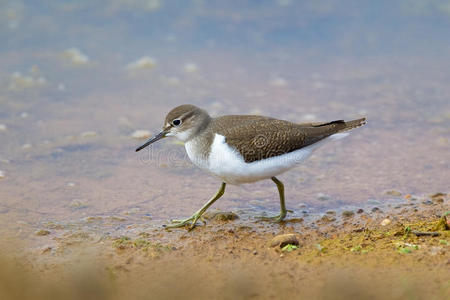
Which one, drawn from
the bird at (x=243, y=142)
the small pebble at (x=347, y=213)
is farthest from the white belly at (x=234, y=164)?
the small pebble at (x=347, y=213)

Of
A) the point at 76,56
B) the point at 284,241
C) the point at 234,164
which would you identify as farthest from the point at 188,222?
the point at 76,56

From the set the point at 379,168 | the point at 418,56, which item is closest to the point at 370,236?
the point at 379,168

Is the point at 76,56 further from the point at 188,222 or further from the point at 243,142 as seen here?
the point at 243,142

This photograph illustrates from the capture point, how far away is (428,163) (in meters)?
7.20

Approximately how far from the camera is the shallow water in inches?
248

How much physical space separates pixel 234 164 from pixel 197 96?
4.06 meters

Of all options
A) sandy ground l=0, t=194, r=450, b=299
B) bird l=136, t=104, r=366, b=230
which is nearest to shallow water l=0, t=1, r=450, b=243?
sandy ground l=0, t=194, r=450, b=299

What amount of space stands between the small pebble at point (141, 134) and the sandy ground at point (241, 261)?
2293 mm

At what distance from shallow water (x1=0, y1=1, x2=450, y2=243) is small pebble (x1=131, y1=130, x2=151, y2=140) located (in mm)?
123

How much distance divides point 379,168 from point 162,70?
4.50m

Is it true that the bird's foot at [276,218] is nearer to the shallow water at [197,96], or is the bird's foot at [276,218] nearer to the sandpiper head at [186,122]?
the shallow water at [197,96]

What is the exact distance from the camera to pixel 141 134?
771cm

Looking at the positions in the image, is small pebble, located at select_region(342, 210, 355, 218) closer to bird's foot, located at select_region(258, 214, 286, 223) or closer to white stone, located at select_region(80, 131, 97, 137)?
bird's foot, located at select_region(258, 214, 286, 223)

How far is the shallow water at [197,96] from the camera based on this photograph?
631cm
